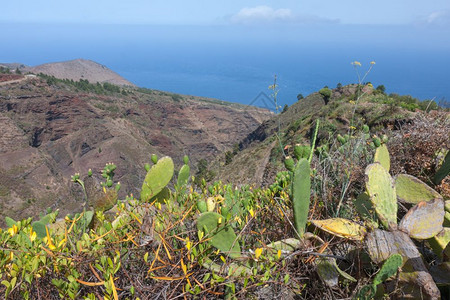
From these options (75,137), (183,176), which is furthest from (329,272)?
(75,137)

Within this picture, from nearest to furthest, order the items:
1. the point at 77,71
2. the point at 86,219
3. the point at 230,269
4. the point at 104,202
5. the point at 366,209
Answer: the point at 230,269 < the point at 366,209 < the point at 86,219 < the point at 104,202 < the point at 77,71

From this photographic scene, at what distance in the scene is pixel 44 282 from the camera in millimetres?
1369

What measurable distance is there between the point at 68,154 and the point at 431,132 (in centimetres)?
4036

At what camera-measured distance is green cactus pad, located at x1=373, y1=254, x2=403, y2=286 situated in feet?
4.34

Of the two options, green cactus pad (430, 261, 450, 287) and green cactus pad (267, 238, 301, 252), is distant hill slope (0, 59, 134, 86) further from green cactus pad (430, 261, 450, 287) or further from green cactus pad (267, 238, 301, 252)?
green cactus pad (430, 261, 450, 287)

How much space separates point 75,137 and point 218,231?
139ft

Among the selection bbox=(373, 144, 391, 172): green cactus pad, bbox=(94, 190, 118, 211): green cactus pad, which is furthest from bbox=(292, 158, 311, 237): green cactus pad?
bbox=(94, 190, 118, 211): green cactus pad

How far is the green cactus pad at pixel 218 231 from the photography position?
56.1 inches

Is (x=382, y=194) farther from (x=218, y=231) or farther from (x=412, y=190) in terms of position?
(x=218, y=231)

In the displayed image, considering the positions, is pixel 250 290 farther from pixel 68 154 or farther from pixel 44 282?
pixel 68 154

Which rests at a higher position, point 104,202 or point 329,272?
point 329,272

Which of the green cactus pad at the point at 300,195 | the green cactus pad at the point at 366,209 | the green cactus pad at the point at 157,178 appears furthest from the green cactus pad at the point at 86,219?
the green cactus pad at the point at 366,209

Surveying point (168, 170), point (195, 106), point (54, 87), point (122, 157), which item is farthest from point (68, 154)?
point (168, 170)

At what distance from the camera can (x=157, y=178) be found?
2.28 metres
